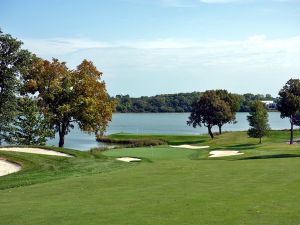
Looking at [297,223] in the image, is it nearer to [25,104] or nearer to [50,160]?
[50,160]

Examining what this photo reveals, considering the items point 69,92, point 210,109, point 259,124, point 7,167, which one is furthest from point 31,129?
point 210,109

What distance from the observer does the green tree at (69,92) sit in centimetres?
5141

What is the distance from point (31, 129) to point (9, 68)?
9086 millimetres

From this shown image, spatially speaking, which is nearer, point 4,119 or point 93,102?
point 4,119

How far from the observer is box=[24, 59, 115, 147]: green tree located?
169 feet

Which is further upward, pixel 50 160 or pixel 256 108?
pixel 256 108

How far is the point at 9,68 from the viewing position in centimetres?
4594

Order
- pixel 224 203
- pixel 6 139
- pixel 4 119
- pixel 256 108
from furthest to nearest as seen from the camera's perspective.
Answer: pixel 256 108 → pixel 6 139 → pixel 4 119 → pixel 224 203

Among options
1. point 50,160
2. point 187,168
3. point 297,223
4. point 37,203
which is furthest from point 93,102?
point 297,223

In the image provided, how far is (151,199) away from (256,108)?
60.3 metres

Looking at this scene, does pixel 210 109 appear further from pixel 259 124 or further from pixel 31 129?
pixel 31 129

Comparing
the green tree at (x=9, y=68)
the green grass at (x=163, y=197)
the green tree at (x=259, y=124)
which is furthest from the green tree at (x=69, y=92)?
the green grass at (x=163, y=197)

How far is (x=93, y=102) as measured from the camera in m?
51.2

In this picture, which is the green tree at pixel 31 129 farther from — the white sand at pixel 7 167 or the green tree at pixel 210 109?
the green tree at pixel 210 109
